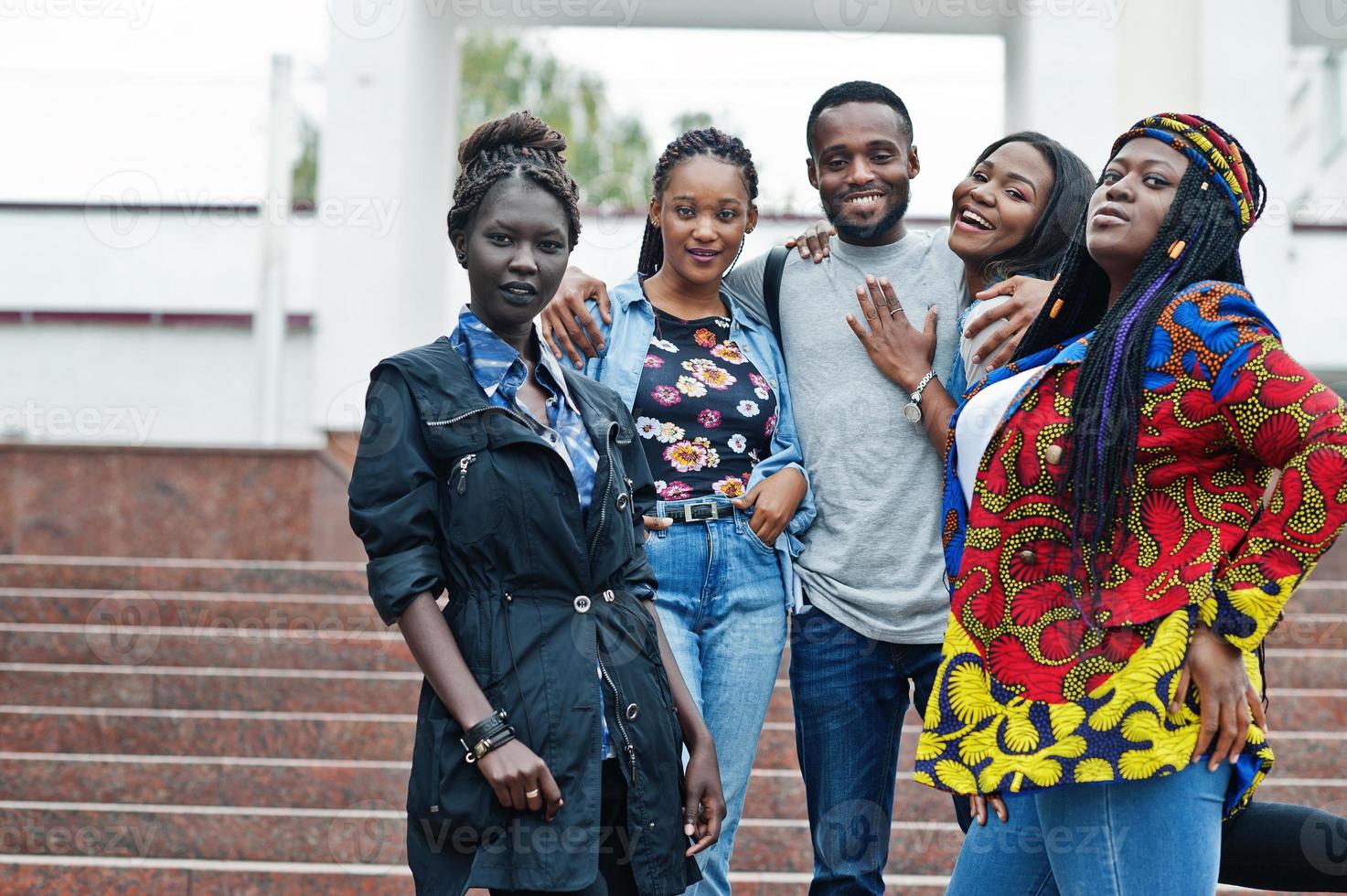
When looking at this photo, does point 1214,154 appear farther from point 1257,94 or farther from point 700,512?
point 1257,94

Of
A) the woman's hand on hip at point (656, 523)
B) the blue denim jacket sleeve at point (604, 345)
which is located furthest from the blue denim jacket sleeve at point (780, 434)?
the blue denim jacket sleeve at point (604, 345)

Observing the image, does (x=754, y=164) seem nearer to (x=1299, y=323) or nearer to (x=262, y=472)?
(x=262, y=472)

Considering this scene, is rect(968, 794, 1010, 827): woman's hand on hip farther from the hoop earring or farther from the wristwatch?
the hoop earring

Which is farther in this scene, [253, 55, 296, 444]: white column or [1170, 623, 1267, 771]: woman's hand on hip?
[253, 55, 296, 444]: white column

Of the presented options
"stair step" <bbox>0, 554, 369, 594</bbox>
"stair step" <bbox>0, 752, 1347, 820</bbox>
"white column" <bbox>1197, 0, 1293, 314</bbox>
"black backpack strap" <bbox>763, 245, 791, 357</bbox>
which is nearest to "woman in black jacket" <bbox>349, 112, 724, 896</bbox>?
"black backpack strap" <bbox>763, 245, 791, 357</bbox>

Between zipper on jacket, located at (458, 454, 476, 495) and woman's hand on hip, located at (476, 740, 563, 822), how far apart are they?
41 centimetres

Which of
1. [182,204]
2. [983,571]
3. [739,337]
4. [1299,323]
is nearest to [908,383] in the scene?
Answer: [739,337]

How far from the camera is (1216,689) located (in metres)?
1.97

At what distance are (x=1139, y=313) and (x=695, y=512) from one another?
3.55ft

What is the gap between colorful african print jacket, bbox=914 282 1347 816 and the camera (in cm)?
195

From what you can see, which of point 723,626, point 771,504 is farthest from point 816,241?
point 723,626

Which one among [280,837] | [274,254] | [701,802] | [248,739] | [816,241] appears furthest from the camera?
[274,254]

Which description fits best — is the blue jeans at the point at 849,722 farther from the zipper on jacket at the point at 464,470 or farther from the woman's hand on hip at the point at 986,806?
the zipper on jacket at the point at 464,470

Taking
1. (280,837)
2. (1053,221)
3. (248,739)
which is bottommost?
(280,837)
